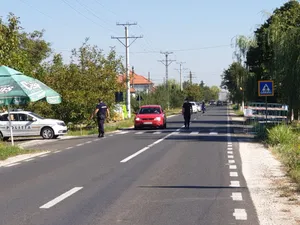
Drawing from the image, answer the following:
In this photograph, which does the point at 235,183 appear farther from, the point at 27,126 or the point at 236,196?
the point at 27,126

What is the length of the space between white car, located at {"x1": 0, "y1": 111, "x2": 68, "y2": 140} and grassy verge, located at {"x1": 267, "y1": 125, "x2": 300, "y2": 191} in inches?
432

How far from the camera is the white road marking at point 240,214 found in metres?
8.00

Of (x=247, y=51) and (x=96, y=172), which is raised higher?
(x=247, y=51)

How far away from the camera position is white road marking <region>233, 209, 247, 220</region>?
8000mm

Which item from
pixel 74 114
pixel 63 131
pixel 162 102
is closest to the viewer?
pixel 63 131

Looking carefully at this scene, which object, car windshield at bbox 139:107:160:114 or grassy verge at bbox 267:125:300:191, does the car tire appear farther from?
grassy verge at bbox 267:125:300:191

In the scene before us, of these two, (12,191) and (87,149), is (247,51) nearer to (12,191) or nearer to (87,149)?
(87,149)

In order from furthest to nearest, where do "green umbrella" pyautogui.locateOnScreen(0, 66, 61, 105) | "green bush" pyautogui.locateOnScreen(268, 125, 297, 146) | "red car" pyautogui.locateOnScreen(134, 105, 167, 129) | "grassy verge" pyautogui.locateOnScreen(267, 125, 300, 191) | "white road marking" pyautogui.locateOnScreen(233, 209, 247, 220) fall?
1. "red car" pyautogui.locateOnScreen(134, 105, 167, 129)
2. "green bush" pyautogui.locateOnScreen(268, 125, 297, 146)
3. "green umbrella" pyautogui.locateOnScreen(0, 66, 61, 105)
4. "grassy verge" pyautogui.locateOnScreen(267, 125, 300, 191)
5. "white road marking" pyautogui.locateOnScreen(233, 209, 247, 220)

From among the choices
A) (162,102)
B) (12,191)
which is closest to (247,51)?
(162,102)

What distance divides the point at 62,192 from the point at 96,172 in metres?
3.00

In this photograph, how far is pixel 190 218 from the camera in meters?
8.00

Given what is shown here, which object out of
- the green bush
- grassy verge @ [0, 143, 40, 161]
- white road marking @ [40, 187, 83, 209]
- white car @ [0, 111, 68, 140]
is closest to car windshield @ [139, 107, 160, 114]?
white car @ [0, 111, 68, 140]

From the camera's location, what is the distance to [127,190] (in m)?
10.5

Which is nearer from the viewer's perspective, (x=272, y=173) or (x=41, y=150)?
(x=272, y=173)
